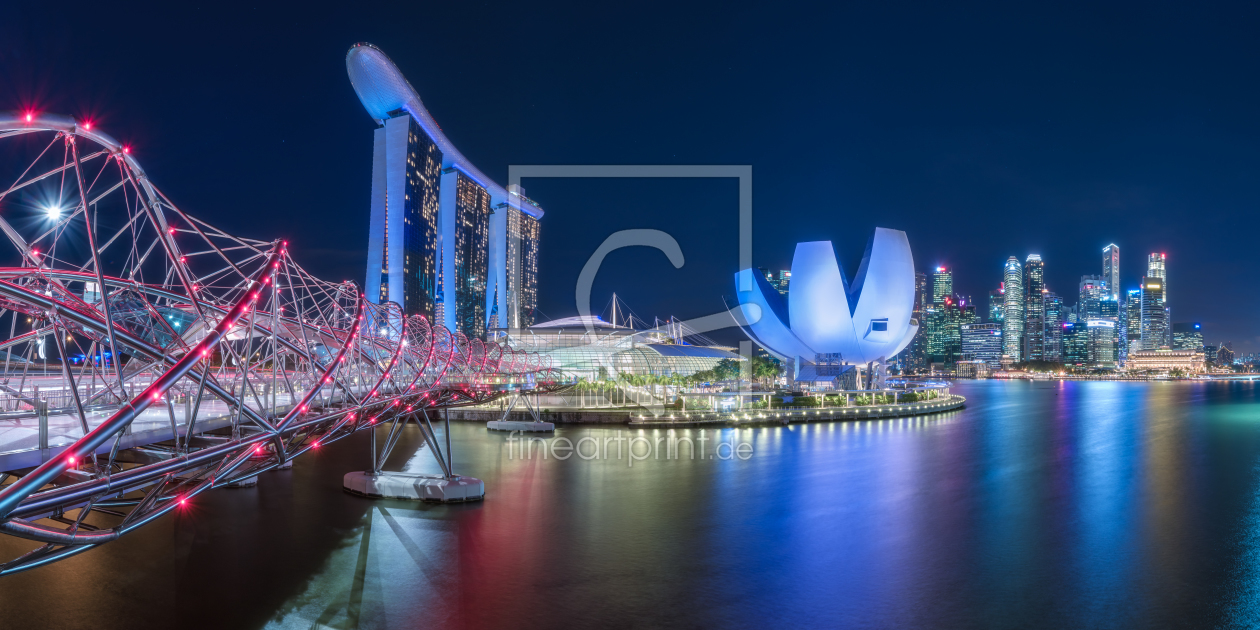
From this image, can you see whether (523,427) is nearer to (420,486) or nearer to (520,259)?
(420,486)

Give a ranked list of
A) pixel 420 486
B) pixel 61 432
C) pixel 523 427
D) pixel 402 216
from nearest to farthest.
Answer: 1. pixel 61 432
2. pixel 420 486
3. pixel 523 427
4. pixel 402 216

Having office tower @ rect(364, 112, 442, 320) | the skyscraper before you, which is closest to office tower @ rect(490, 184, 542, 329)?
the skyscraper

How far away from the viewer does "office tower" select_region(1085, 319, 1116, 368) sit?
15525 centimetres

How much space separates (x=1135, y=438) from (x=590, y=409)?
2270 cm

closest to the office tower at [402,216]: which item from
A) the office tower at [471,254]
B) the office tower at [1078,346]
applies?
the office tower at [471,254]

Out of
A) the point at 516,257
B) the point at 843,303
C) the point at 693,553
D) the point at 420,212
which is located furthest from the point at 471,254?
the point at 693,553

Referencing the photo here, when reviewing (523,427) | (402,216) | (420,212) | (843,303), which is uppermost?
(420,212)

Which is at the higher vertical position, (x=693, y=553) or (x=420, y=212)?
(x=420, y=212)

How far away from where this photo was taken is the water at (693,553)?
944cm

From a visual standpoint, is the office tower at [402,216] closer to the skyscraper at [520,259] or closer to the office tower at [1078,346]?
the skyscraper at [520,259]

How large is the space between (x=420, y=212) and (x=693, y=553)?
63.3 metres

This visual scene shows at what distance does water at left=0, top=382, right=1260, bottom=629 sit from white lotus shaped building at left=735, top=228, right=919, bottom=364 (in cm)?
2431

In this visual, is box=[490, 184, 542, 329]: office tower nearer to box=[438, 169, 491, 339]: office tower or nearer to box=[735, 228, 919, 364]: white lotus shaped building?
box=[438, 169, 491, 339]: office tower

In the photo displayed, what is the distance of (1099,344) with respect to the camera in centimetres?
15588
